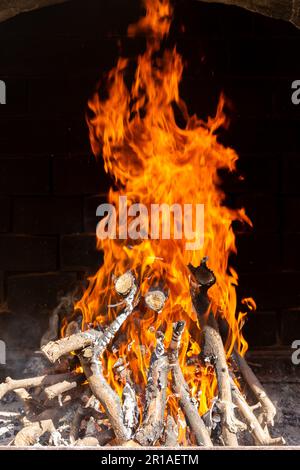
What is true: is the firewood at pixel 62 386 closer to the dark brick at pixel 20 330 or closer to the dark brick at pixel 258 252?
the dark brick at pixel 20 330

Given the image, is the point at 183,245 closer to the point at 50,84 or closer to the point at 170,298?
the point at 170,298

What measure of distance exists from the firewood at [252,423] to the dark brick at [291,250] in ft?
2.19

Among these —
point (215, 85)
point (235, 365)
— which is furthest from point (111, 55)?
point (235, 365)

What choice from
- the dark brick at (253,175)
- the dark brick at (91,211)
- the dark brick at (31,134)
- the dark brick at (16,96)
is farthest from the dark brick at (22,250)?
the dark brick at (253,175)

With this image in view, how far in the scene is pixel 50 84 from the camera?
2.29 metres

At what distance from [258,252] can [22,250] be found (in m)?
0.84

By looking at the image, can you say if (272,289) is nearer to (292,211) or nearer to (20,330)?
(292,211)

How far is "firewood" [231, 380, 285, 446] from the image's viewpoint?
1746 millimetres

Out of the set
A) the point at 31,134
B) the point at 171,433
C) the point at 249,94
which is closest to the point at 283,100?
the point at 249,94

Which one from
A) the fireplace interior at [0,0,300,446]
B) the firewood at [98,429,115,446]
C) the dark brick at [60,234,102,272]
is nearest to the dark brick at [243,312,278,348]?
the fireplace interior at [0,0,300,446]

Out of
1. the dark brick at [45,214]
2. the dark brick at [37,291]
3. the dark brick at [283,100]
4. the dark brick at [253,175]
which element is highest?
the dark brick at [283,100]

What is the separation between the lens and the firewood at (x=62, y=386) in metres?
1.77

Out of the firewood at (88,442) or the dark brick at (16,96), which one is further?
the dark brick at (16,96)

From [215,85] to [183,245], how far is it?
0.60 metres
